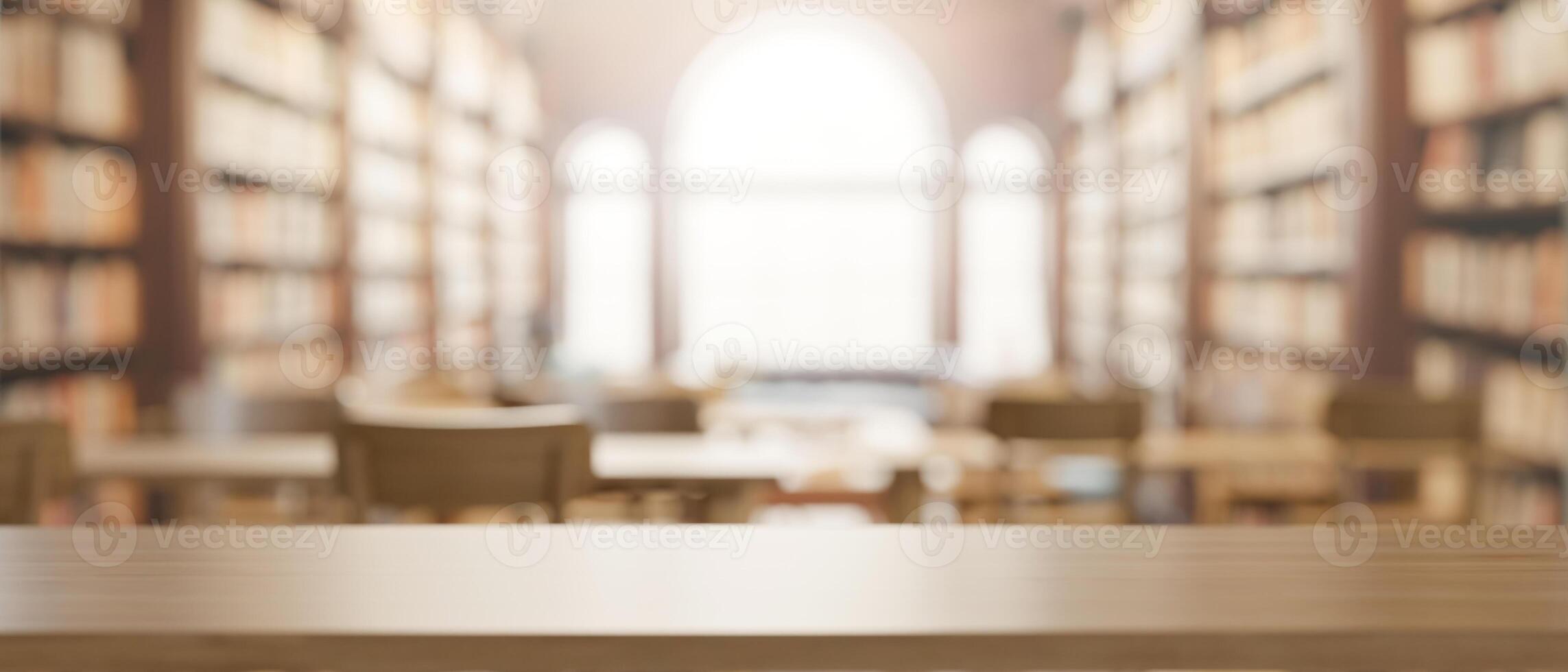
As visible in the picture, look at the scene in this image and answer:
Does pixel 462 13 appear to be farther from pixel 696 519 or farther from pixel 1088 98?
pixel 696 519

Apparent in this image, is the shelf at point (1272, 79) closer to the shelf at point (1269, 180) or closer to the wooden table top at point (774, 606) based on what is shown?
the shelf at point (1269, 180)

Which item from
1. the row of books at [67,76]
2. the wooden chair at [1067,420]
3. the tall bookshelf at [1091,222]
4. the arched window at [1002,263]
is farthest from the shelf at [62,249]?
the arched window at [1002,263]

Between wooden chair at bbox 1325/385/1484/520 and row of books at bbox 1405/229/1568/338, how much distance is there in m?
0.46

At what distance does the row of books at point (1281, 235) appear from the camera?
4.31 metres

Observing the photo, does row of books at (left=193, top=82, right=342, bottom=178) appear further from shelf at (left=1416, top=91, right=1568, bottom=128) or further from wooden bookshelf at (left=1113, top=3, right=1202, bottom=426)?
shelf at (left=1416, top=91, right=1568, bottom=128)

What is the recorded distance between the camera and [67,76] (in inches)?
131

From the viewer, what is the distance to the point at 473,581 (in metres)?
0.62

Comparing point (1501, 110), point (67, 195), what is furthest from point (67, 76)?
point (1501, 110)

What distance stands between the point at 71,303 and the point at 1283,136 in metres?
4.28

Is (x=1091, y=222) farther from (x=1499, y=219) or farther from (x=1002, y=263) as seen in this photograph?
(x=1499, y=219)

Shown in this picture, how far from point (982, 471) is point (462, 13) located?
440 cm

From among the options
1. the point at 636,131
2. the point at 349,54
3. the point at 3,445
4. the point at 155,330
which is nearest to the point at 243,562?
the point at 3,445

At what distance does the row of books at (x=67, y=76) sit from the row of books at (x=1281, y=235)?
4.03m

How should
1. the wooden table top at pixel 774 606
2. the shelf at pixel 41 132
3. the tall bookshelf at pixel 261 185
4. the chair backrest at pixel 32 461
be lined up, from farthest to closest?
the tall bookshelf at pixel 261 185
the shelf at pixel 41 132
the chair backrest at pixel 32 461
the wooden table top at pixel 774 606
